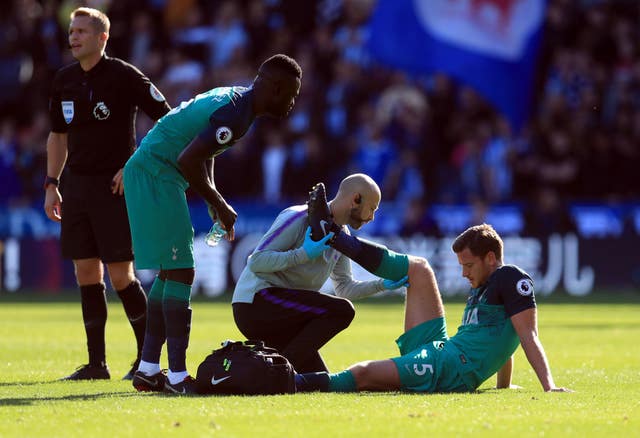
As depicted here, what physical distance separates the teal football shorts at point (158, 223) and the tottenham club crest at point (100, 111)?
51.2 inches

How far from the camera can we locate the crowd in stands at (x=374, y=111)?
76.6ft

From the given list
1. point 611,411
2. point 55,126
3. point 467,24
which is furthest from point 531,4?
point 611,411

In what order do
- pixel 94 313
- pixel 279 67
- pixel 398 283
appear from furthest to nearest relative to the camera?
pixel 94 313 → pixel 398 283 → pixel 279 67

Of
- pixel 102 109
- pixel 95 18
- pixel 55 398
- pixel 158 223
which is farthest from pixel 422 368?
pixel 95 18

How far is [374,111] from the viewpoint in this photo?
24.0m

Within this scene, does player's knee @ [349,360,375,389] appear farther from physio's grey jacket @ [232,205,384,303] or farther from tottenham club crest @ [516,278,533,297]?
tottenham club crest @ [516,278,533,297]

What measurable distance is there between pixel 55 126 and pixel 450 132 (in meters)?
14.4

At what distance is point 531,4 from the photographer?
2405cm

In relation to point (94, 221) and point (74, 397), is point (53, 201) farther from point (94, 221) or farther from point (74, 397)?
point (74, 397)

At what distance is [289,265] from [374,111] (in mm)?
15394

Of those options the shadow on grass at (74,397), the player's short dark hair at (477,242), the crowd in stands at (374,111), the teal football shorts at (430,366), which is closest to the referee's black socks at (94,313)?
the shadow on grass at (74,397)

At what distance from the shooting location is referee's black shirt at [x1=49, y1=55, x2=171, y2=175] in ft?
32.7

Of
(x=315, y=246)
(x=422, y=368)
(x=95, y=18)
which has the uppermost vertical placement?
(x=95, y=18)

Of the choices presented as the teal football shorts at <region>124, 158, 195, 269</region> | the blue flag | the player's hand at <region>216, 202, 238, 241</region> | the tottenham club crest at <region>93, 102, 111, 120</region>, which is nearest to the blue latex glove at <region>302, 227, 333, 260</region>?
the player's hand at <region>216, 202, 238, 241</region>
